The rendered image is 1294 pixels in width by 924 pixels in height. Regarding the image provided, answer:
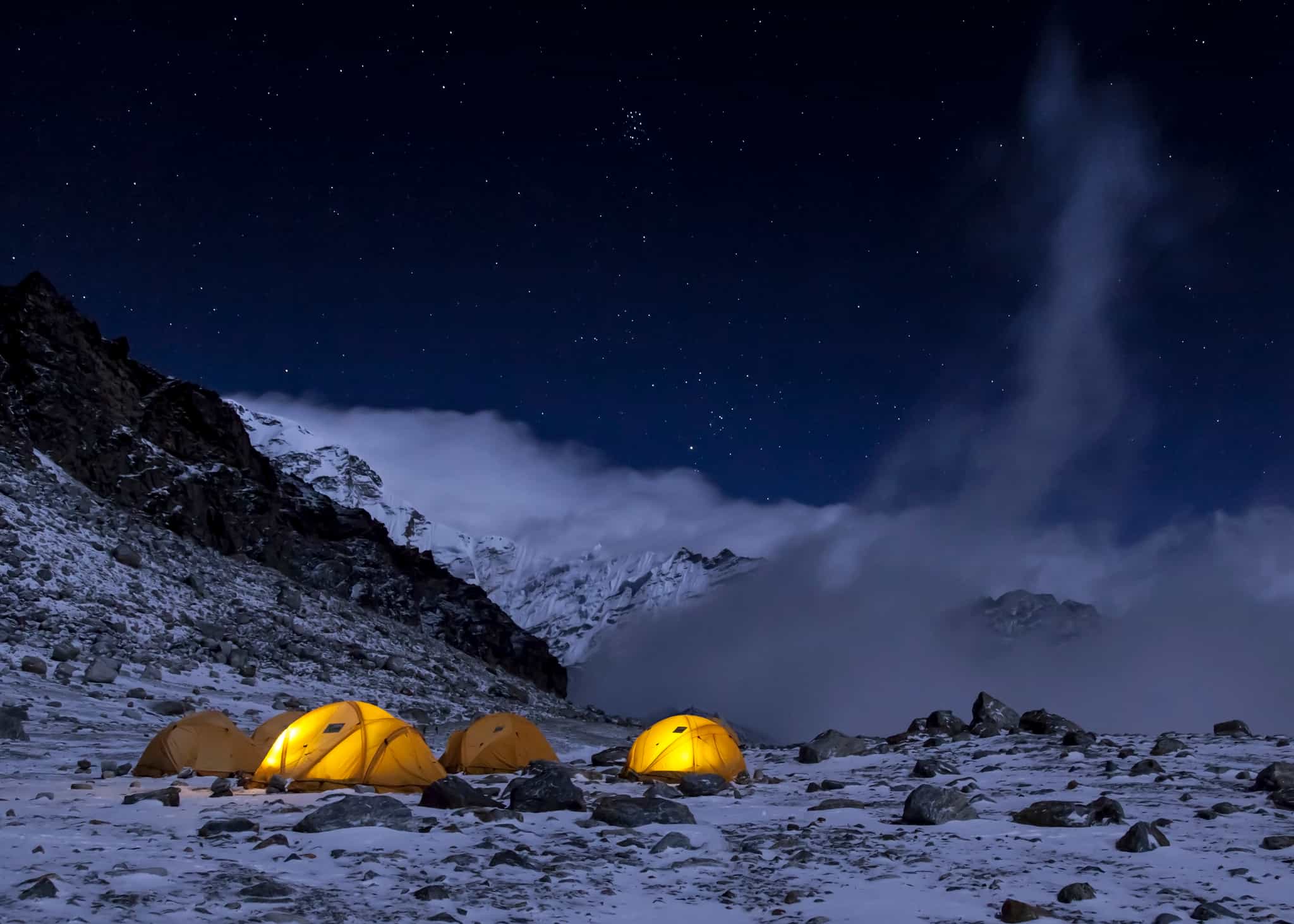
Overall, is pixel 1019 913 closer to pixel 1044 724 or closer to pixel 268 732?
pixel 268 732

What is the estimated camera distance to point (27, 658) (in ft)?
83.9

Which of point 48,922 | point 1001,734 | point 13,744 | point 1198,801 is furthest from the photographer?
point 1001,734

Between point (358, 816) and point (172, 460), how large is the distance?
60.9 m

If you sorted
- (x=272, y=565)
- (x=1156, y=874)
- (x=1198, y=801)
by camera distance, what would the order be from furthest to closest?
(x=272, y=565) < (x=1198, y=801) < (x=1156, y=874)

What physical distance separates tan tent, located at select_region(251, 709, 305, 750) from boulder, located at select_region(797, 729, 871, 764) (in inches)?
536

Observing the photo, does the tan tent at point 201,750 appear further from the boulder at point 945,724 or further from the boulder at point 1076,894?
the boulder at point 945,724

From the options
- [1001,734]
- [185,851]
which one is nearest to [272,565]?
[1001,734]

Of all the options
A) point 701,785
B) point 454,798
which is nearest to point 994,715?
point 701,785

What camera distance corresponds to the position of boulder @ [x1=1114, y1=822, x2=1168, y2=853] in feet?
34.2

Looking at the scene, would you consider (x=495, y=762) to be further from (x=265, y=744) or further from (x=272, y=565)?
(x=272, y=565)

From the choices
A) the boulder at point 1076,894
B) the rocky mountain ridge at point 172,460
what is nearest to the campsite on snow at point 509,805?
the boulder at point 1076,894

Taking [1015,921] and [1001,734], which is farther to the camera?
[1001,734]

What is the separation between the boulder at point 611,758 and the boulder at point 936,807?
500 inches

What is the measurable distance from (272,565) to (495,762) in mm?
54646
